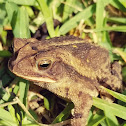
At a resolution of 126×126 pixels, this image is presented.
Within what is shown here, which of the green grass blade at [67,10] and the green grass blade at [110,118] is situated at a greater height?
the green grass blade at [67,10]

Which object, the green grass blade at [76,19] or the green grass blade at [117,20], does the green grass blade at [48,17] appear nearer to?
the green grass blade at [76,19]

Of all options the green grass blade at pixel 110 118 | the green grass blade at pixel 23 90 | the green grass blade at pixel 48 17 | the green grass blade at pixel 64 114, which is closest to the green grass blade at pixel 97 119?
the green grass blade at pixel 110 118

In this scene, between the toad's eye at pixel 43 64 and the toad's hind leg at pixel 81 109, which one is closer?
the toad's eye at pixel 43 64

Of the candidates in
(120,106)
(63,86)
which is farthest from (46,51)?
(120,106)

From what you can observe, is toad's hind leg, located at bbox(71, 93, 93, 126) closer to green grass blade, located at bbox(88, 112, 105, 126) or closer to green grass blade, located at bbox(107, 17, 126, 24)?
green grass blade, located at bbox(88, 112, 105, 126)

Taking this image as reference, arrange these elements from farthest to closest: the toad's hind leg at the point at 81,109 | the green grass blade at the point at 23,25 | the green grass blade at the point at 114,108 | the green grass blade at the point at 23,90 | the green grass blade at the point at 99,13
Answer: the green grass blade at the point at 99,13
the green grass blade at the point at 23,25
the green grass blade at the point at 23,90
the toad's hind leg at the point at 81,109
the green grass blade at the point at 114,108

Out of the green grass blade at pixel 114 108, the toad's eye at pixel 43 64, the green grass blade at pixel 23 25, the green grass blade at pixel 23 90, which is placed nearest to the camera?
the toad's eye at pixel 43 64

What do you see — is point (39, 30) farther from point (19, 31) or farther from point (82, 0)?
point (82, 0)

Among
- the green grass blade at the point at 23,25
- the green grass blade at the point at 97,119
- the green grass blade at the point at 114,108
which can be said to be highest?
the green grass blade at the point at 23,25
